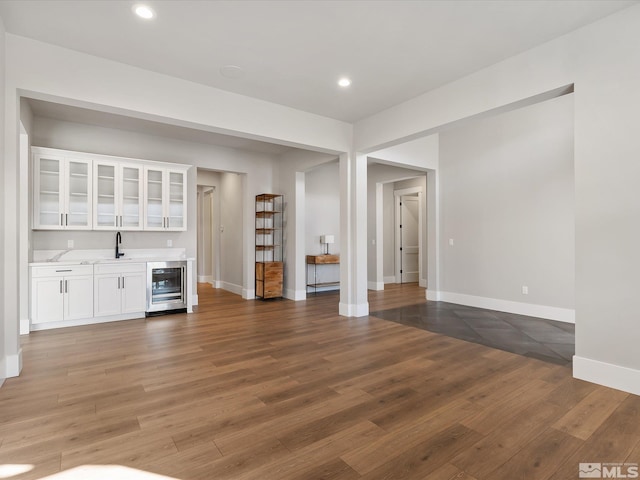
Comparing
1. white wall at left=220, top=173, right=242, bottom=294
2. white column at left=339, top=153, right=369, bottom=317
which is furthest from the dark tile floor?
white wall at left=220, top=173, right=242, bottom=294

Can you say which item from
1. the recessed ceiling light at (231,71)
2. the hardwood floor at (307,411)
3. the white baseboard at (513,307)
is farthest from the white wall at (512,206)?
the recessed ceiling light at (231,71)

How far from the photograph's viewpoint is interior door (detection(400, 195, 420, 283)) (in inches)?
364

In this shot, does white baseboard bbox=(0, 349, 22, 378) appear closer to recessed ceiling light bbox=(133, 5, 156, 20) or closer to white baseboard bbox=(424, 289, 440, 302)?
recessed ceiling light bbox=(133, 5, 156, 20)

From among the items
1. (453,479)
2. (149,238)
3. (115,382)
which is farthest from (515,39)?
(149,238)

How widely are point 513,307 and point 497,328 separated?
120 cm

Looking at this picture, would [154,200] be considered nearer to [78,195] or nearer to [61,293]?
[78,195]

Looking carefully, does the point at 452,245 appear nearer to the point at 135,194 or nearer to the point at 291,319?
the point at 291,319

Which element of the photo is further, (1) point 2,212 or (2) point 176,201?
(2) point 176,201

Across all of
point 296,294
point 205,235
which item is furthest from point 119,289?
point 205,235

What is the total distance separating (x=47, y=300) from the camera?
178 inches

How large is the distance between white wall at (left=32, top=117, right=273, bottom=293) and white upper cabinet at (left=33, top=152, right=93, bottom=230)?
34 centimetres

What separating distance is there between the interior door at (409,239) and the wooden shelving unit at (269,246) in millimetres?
3608

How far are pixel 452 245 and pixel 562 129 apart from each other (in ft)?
8.25

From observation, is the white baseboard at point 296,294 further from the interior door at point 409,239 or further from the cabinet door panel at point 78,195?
the cabinet door panel at point 78,195
